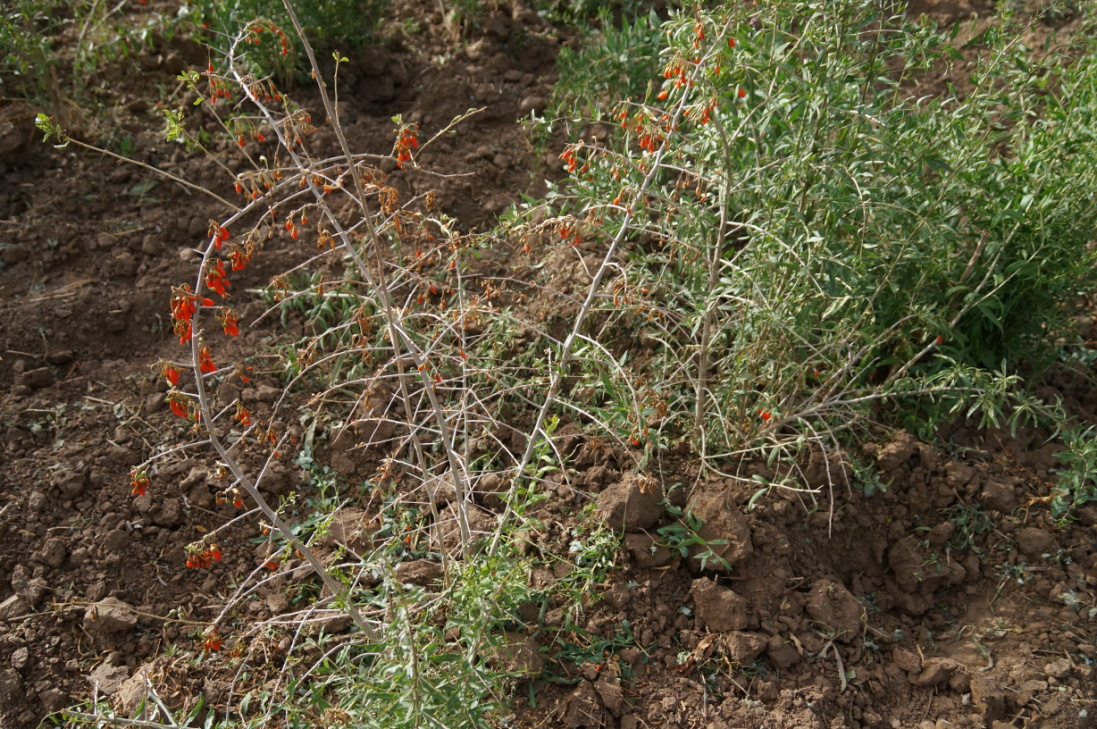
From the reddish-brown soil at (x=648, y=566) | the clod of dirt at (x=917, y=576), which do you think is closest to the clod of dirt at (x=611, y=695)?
the reddish-brown soil at (x=648, y=566)

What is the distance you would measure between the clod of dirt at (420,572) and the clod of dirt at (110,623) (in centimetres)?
84

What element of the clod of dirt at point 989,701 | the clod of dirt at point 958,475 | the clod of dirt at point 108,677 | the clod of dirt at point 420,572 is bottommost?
the clod of dirt at point 989,701

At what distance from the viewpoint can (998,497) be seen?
3.30 meters

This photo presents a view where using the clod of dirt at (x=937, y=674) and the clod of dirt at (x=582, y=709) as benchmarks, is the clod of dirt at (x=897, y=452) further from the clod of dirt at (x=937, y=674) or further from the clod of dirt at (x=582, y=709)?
the clod of dirt at (x=582, y=709)

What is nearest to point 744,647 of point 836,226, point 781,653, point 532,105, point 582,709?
point 781,653

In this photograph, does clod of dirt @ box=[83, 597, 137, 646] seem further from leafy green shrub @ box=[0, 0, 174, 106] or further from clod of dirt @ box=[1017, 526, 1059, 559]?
clod of dirt @ box=[1017, 526, 1059, 559]

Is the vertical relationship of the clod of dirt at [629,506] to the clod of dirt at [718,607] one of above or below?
above

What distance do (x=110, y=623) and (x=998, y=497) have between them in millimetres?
2976

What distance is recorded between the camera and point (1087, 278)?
336 cm

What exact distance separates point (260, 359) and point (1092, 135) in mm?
3102

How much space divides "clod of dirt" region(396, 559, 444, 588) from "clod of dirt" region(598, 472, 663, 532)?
56 cm

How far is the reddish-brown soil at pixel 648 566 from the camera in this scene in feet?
9.23

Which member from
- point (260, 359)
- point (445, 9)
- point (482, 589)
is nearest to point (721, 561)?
point (482, 589)

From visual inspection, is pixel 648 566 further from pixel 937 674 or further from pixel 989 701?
pixel 989 701
